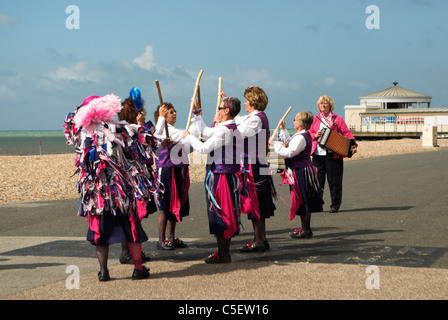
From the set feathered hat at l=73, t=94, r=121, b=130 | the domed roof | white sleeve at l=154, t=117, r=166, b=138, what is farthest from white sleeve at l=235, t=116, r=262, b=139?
the domed roof

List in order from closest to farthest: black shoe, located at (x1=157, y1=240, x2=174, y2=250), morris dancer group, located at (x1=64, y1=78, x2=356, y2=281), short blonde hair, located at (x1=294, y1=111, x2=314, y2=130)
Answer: morris dancer group, located at (x1=64, y1=78, x2=356, y2=281) → black shoe, located at (x1=157, y1=240, x2=174, y2=250) → short blonde hair, located at (x1=294, y1=111, x2=314, y2=130)

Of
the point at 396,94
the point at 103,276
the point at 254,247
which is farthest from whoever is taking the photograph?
the point at 396,94

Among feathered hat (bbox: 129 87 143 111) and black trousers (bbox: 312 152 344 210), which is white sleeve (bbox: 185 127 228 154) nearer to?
feathered hat (bbox: 129 87 143 111)

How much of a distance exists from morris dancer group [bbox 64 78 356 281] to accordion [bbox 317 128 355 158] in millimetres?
2227

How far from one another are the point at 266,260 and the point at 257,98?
6.33ft

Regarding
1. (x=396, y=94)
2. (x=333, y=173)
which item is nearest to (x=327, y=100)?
(x=333, y=173)

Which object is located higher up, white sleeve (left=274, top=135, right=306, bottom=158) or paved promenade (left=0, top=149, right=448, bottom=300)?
white sleeve (left=274, top=135, right=306, bottom=158)

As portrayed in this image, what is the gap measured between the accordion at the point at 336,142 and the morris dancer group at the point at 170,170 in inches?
87.7

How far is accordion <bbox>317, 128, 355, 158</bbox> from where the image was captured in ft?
34.4

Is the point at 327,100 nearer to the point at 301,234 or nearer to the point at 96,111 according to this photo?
the point at 301,234

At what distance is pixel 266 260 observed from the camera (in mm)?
6719

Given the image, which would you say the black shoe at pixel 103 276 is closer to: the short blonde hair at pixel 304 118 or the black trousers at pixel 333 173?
the short blonde hair at pixel 304 118

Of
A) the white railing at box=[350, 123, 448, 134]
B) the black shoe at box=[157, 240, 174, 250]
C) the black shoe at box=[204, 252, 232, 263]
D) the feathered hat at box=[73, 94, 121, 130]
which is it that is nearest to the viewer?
the feathered hat at box=[73, 94, 121, 130]
